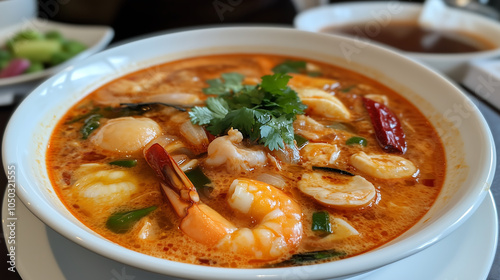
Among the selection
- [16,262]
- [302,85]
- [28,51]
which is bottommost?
[28,51]

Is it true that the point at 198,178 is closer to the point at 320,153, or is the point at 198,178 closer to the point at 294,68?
the point at 320,153

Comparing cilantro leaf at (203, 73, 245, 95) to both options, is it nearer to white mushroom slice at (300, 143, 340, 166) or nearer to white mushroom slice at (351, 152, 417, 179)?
white mushroom slice at (300, 143, 340, 166)

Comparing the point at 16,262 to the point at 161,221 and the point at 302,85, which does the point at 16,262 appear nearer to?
the point at 161,221

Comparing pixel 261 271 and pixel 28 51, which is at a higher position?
pixel 261 271

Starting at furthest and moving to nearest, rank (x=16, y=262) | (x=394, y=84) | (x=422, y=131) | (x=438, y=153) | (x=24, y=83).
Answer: (x=24, y=83) < (x=394, y=84) < (x=422, y=131) < (x=438, y=153) < (x=16, y=262)

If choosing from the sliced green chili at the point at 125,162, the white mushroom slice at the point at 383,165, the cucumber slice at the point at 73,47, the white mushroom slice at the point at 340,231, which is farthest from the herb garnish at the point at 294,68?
the cucumber slice at the point at 73,47

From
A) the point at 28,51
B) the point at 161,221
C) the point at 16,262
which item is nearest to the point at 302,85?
the point at 161,221

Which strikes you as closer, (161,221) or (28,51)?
(161,221)

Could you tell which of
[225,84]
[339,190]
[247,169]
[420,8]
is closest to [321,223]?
[339,190]
